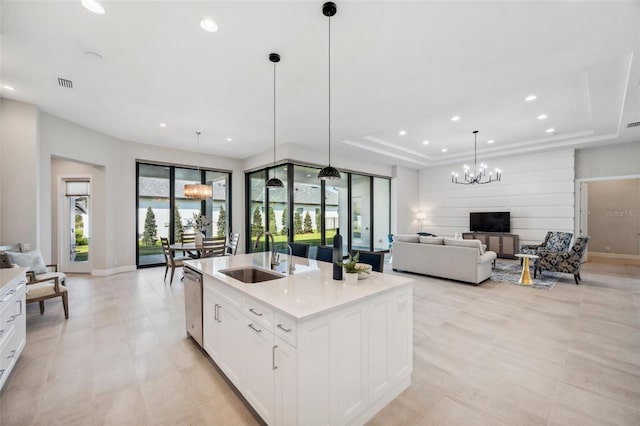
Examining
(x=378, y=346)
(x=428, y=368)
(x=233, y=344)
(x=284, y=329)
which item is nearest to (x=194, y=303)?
(x=233, y=344)

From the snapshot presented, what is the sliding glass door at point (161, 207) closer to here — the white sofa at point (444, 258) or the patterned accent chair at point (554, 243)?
the white sofa at point (444, 258)

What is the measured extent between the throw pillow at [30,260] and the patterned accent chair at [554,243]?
9497 millimetres

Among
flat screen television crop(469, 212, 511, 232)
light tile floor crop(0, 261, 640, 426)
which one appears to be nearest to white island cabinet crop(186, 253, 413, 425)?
light tile floor crop(0, 261, 640, 426)

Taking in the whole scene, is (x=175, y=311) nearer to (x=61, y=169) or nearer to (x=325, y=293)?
(x=325, y=293)

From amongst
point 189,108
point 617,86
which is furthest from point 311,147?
point 617,86

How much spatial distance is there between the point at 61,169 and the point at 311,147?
5.94m

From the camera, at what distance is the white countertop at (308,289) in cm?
158

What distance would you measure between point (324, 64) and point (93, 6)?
2156 millimetres

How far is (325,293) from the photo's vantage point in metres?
1.83

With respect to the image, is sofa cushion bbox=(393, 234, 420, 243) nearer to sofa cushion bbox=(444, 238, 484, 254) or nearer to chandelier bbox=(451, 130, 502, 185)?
sofa cushion bbox=(444, 238, 484, 254)

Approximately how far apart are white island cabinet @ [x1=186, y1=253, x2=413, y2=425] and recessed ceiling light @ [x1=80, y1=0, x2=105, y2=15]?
8.16 ft

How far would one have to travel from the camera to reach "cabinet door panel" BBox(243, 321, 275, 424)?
64.2 inches

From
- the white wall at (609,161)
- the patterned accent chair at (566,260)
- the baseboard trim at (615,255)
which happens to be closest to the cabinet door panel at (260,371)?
the patterned accent chair at (566,260)

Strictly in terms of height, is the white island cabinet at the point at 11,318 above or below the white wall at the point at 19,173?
below
